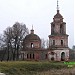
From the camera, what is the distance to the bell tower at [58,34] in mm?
57625

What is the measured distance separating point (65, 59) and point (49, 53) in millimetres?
3374

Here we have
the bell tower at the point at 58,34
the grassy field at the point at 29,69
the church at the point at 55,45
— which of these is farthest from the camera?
the bell tower at the point at 58,34

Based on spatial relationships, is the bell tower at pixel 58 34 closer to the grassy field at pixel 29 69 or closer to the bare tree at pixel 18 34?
the bare tree at pixel 18 34

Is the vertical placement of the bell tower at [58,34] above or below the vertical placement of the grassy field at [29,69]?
above

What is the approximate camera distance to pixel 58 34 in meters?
57.8

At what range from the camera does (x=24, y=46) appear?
63.3 metres

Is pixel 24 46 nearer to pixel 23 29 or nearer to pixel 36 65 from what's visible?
pixel 23 29

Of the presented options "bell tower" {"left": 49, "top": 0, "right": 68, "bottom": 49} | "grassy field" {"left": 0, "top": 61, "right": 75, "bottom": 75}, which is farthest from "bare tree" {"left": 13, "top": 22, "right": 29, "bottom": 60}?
"grassy field" {"left": 0, "top": 61, "right": 75, "bottom": 75}

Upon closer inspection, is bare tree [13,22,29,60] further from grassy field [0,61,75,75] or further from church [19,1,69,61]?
grassy field [0,61,75,75]

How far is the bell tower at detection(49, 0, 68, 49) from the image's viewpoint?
57625 millimetres

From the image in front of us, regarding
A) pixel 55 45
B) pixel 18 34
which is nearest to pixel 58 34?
pixel 55 45

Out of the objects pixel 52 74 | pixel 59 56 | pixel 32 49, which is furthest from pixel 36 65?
pixel 32 49

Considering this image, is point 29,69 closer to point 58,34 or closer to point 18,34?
point 58,34

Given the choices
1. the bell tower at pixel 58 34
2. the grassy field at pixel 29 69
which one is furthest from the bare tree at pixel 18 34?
the grassy field at pixel 29 69
